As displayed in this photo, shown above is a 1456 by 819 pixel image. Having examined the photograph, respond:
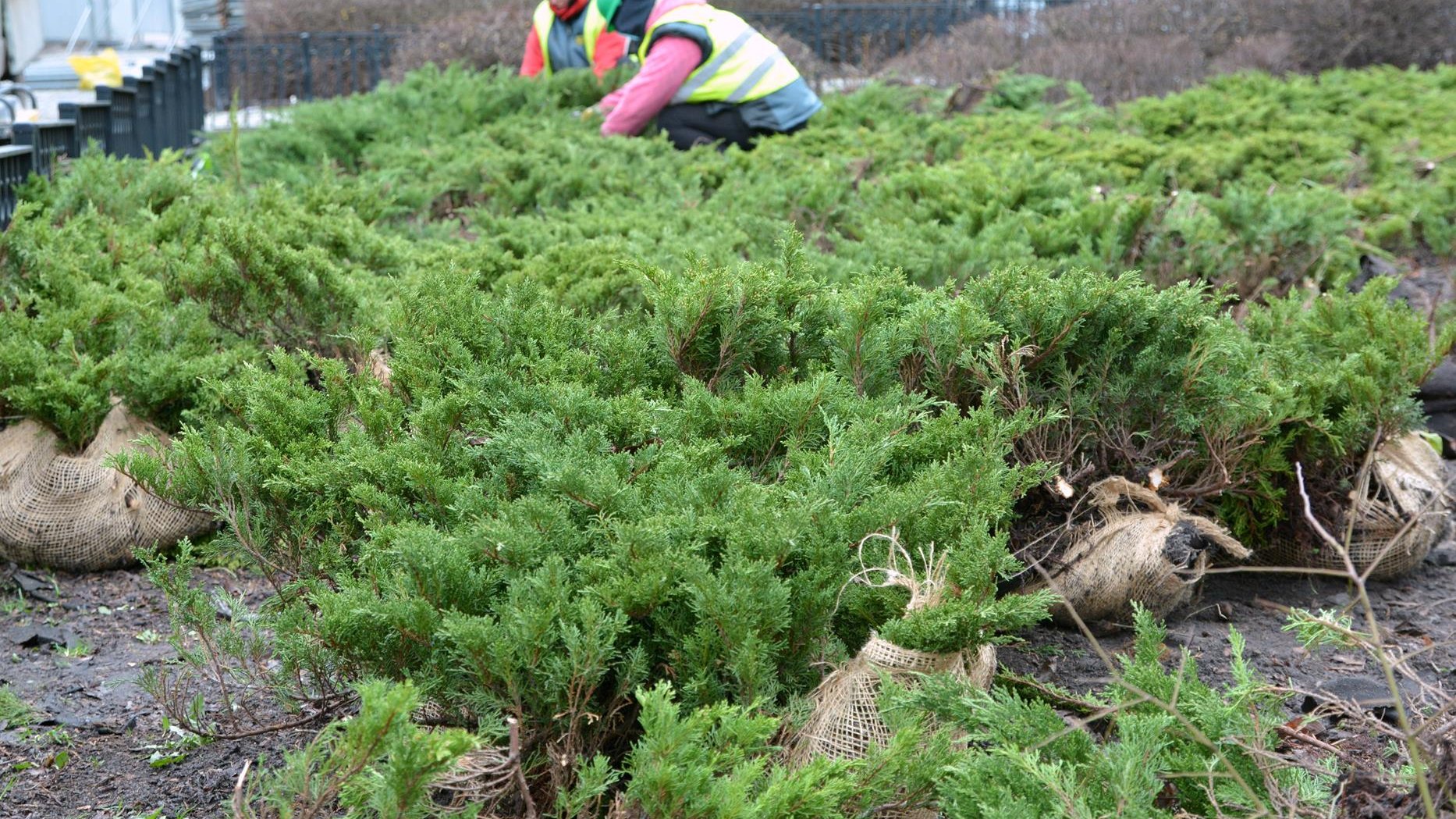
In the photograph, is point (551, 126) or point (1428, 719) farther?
point (551, 126)

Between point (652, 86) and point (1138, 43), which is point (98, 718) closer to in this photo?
point (652, 86)

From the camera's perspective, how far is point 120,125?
8656 millimetres

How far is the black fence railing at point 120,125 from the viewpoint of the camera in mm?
6359

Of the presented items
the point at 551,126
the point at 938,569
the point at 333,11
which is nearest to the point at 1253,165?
the point at 551,126

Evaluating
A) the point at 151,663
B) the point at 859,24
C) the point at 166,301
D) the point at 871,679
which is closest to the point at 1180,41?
the point at 859,24

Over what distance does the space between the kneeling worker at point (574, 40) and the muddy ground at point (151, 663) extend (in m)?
5.85

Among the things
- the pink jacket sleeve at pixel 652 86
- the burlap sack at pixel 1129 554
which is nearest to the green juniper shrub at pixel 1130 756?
the burlap sack at pixel 1129 554

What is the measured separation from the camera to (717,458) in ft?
9.84

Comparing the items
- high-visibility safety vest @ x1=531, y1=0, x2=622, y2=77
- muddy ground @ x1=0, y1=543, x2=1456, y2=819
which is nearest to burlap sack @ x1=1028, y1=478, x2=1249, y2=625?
muddy ground @ x1=0, y1=543, x2=1456, y2=819

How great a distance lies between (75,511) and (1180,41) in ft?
40.6

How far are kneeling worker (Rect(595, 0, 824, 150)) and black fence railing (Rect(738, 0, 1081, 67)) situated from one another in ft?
35.0

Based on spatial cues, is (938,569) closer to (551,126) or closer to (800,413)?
(800,413)

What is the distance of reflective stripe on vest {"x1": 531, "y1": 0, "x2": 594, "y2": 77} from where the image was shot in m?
9.88

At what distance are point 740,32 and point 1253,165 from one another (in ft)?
10.6
